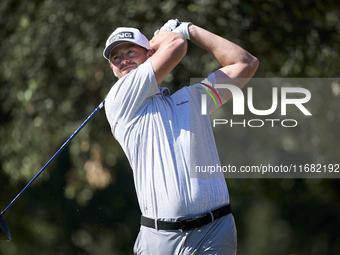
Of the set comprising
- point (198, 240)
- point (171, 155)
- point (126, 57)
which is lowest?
point (198, 240)

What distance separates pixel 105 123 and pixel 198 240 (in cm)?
255

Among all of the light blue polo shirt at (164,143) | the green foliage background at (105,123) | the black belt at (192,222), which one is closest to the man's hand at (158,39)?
the light blue polo shirt at (164,143)

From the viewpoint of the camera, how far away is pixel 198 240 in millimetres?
2029

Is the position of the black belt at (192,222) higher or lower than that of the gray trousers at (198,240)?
higher

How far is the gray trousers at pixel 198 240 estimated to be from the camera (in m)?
2.03

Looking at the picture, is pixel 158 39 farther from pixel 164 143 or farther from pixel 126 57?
pixel 164 143

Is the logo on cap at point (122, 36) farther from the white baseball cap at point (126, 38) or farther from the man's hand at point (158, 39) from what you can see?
the man's hand at point (158, 39)

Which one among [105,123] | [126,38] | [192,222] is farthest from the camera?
[105,123]

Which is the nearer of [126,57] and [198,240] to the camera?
[198,240]

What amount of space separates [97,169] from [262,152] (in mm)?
1452

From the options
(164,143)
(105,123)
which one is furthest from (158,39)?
(105,123)

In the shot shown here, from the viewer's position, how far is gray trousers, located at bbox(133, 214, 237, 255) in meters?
2.03

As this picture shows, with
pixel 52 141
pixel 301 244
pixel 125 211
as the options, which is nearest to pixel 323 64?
pixel 301 244

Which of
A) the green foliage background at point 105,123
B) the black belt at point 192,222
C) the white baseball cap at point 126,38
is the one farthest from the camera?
the green foliage background at point 105,123
